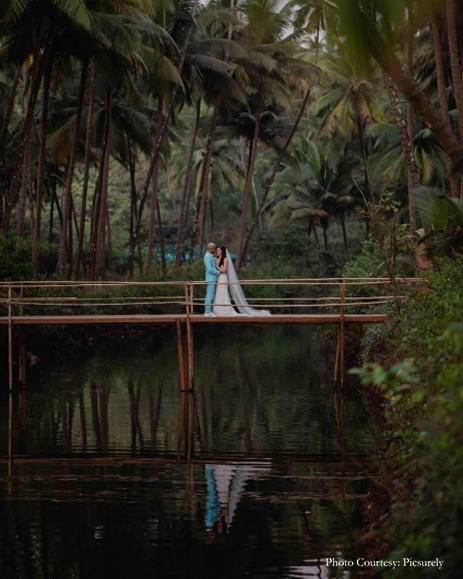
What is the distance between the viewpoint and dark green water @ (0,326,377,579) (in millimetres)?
8984

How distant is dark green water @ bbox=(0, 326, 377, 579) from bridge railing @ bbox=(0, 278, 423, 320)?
5.57 feet

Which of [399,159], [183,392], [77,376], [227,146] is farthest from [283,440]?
[227,146]

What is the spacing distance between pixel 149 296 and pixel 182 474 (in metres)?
19.9

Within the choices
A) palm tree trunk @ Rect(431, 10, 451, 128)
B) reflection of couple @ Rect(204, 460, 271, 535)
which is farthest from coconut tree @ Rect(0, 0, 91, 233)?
reflection of couple @ Rect(204, 460, 271, 535)

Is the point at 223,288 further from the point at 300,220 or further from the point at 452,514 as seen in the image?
the point at 300,220

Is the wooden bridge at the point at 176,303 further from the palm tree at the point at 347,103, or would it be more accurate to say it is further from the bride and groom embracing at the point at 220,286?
the palm tree at the point at 347,103

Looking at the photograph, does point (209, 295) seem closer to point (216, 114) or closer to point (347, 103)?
point (216, 114)

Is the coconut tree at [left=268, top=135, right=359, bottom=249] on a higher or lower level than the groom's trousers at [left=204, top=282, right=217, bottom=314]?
higher

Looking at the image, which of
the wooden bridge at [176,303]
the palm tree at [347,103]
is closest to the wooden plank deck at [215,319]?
the wooden bridge at [176,303]

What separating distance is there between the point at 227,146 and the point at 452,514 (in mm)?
47107

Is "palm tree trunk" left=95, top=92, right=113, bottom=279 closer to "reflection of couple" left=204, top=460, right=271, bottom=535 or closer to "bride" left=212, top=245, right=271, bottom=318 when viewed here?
"bride" left=212, top=245, right=271, bottom=318

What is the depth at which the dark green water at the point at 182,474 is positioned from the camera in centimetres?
898

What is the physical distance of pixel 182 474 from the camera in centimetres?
1245

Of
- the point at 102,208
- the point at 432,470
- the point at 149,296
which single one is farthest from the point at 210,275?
the point at 432,470
